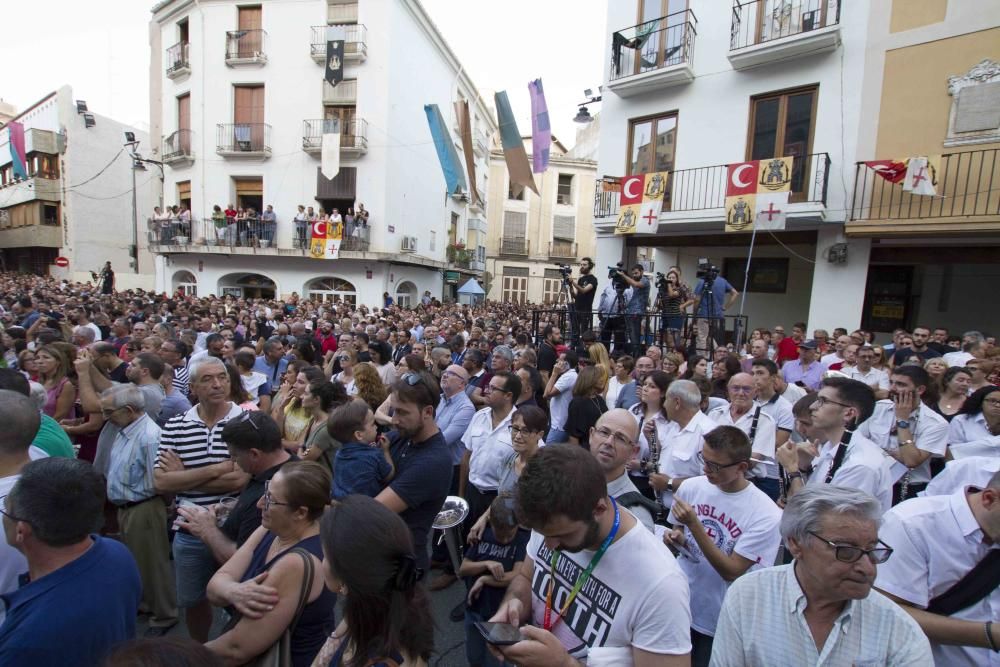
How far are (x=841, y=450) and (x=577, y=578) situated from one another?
6.98 feet

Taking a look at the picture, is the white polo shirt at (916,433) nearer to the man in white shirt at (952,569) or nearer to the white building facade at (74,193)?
the man in white shirt at (952,569)

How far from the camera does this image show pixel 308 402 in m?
4.02

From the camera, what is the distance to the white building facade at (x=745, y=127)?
10461 mm

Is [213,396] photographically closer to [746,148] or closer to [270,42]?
[746,148]

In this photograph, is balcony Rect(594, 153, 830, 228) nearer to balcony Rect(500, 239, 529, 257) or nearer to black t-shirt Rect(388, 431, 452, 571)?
black t-shirt Rect(388, 431, 452, 571)

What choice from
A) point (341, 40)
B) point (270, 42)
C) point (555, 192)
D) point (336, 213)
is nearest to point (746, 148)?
point (336, 213)

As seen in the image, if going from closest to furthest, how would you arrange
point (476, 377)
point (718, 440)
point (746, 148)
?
point (718, 440) → point (476, 377) → point (746, 148)

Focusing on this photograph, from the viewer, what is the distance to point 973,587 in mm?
1816

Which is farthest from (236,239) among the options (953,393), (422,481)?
(953,393)

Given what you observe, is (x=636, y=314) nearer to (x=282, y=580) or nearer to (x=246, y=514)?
(x=246, y=514)

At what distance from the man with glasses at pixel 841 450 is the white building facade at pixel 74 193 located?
117 feet

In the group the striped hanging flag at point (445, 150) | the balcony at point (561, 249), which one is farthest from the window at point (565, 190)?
the striped hanging flag at point (445, 150)

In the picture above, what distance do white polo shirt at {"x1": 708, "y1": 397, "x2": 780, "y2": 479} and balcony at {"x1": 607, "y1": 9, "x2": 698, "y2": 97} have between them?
10404mm

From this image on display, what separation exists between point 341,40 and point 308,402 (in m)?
21.4
